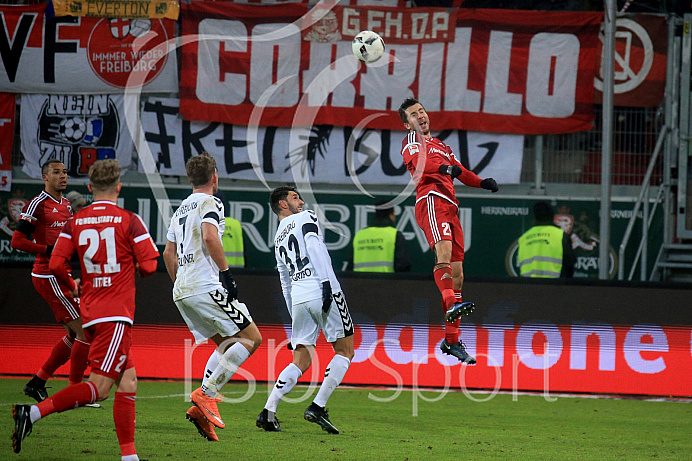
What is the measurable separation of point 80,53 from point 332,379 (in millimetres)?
10006

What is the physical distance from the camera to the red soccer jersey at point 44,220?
26.8ft

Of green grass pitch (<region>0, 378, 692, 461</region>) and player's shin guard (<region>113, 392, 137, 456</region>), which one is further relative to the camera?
green grass pitch (<region>0, 378, 692, 461</region>)

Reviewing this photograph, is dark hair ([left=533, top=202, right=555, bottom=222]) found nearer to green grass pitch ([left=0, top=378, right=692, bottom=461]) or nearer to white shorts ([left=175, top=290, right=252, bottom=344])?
green grass pitch ([left=0, top=378, right=692, bottom=461])

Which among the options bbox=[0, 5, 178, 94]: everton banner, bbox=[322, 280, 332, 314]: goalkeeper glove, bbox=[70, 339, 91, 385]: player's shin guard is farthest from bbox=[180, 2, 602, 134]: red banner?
bbox=[322, 280, 332, 314]: goalkeeper glove

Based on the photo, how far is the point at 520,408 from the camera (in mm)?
8758

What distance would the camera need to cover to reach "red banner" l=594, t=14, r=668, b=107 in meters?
14.4

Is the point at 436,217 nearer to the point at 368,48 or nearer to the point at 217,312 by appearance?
the point at 368,48

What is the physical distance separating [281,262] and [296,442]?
5.78 feet

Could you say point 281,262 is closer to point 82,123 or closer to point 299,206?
point 299,206

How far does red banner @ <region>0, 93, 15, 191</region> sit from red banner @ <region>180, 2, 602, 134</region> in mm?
3138

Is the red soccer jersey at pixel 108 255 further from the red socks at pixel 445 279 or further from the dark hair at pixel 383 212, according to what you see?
the dark hair at pixel 383 212

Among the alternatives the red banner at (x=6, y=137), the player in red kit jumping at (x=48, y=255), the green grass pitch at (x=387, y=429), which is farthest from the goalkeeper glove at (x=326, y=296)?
the red banner at (x=6, y=137)

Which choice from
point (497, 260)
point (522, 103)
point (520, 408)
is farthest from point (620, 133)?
point (520, 408)

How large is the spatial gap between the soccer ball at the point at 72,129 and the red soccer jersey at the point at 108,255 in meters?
9.93
